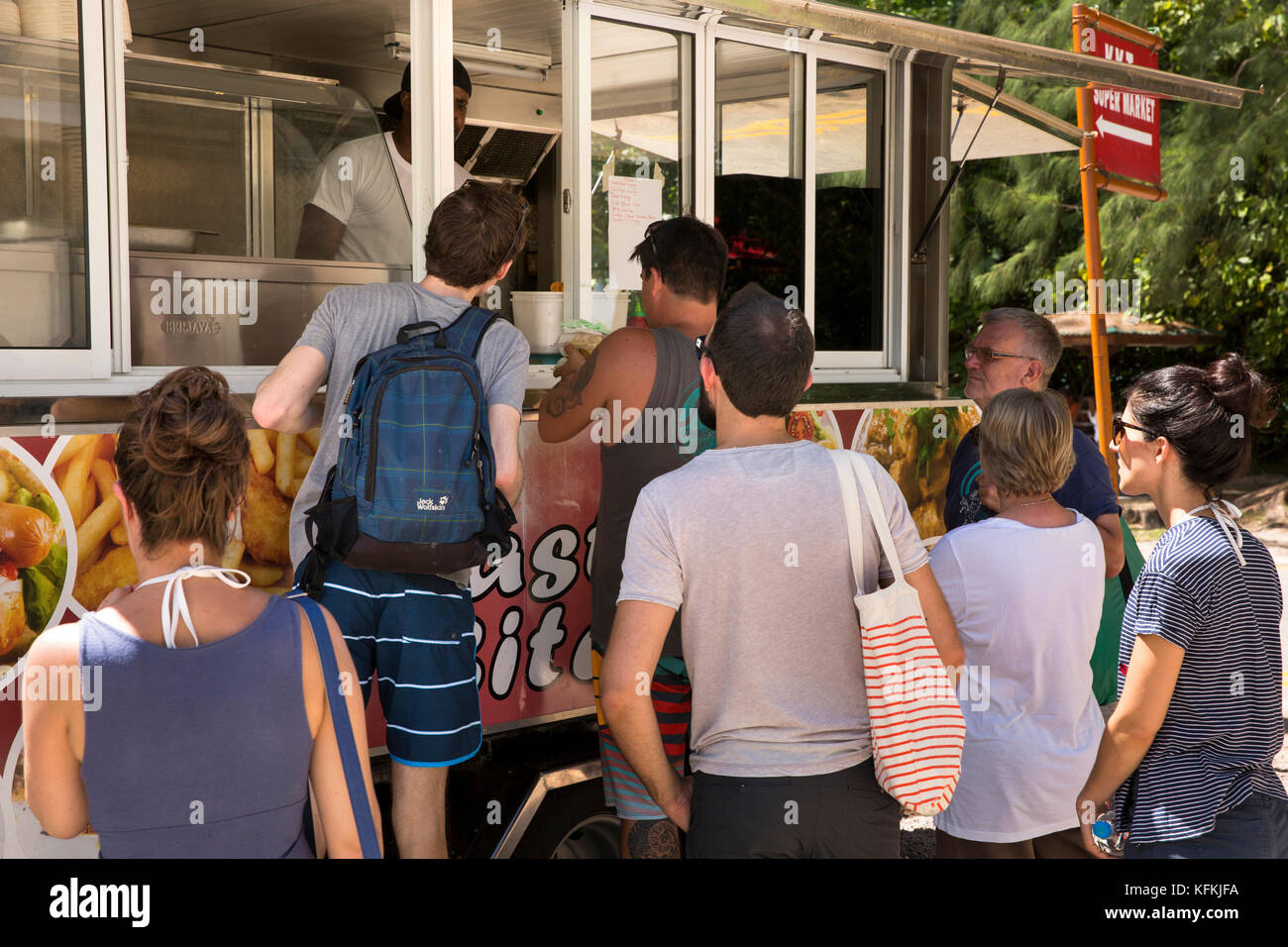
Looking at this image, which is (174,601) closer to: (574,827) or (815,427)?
(574,827)

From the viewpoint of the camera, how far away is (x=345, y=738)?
1.96 meters

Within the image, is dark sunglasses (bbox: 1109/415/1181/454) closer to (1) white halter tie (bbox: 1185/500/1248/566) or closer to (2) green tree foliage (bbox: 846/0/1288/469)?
(1) white halter tie (bbox: 1185/500/1248/566)

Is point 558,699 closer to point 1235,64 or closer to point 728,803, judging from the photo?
point 728,803

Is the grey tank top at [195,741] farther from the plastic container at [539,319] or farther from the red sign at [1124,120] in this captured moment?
the red sign at [1124,120]

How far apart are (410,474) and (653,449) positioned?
2.28 feet

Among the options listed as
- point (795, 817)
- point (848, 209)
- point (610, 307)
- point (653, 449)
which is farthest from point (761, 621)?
point (848, 209)

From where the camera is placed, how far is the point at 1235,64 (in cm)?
1523

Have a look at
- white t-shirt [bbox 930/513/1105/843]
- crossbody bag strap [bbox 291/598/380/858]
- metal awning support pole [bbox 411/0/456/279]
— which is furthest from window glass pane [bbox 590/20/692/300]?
crossbody bag strap [bbox 291/598/380/858]

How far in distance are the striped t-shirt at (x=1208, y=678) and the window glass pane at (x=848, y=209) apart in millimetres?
2660

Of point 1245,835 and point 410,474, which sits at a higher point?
point 410,474

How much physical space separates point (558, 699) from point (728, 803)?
5.05 feet

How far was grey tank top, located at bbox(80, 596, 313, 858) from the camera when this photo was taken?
1790mm

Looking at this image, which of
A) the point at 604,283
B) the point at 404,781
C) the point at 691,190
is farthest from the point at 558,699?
the point at 691,190

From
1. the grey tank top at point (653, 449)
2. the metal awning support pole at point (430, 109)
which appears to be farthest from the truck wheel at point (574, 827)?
the metal awning support pole at point (430, 109)
